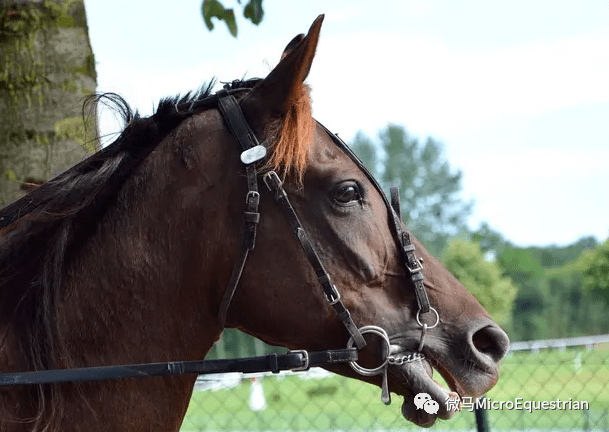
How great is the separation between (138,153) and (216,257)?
0.46m

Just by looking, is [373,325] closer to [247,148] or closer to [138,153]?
[247,148]

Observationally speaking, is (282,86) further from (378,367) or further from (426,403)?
(426,403)

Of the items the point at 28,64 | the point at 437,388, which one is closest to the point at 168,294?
the point at 437,388

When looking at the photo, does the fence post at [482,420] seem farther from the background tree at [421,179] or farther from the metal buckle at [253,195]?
the background tree at [421,179]

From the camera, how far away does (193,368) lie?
2424mm

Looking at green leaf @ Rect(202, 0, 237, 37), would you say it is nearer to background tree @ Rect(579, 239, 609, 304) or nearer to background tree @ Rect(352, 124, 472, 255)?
background tree @ Rect(579, 239, 609, 304)

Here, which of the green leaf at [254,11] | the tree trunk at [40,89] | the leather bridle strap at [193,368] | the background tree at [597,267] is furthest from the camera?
the background tree at [597,267]

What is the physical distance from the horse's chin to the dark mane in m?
1.06

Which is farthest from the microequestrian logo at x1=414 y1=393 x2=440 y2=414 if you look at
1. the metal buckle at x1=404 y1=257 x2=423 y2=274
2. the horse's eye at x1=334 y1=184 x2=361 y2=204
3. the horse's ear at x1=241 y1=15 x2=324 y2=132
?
the horse's ear at x1=241 y1=15 x2=324 y2=132

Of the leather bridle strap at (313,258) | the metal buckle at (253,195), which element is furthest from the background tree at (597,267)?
the metal buckle at (253,195)

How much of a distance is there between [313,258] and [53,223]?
0.84 metres

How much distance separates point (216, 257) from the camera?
8.25 feet

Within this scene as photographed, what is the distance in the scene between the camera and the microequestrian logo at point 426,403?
8.16 ft

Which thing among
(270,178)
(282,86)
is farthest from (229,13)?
(270,178)
